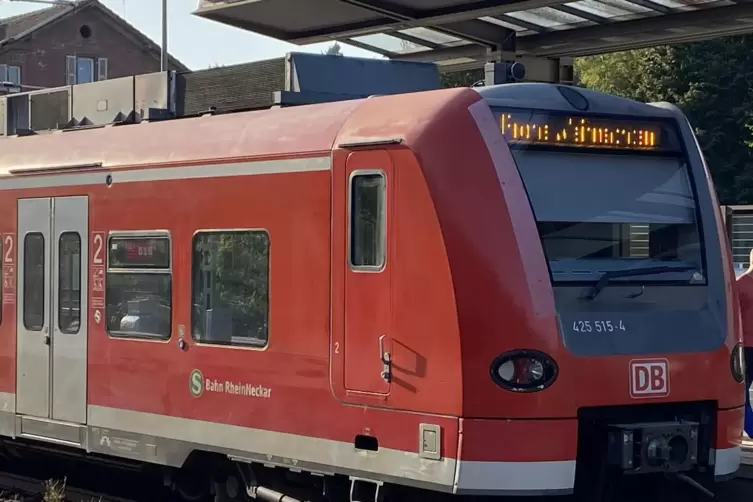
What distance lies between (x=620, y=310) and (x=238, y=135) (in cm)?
281

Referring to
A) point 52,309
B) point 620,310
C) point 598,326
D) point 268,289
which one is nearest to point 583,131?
point 620,310

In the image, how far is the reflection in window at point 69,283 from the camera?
9648mm

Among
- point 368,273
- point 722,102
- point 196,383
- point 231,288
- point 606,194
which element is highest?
point 722,102

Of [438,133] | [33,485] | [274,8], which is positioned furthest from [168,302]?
[274,8]

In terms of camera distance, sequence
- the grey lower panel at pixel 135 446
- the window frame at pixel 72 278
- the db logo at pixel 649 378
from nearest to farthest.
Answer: the db logo at pixel 649 378
the grey lower panel at pixel 135 446
the window frame at pixel 72 278

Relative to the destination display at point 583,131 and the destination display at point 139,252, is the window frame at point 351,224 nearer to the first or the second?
the destination display at point 583,131

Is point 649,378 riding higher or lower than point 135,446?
higher

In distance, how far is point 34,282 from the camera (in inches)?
397

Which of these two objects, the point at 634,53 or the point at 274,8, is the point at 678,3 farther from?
the point at 634,53

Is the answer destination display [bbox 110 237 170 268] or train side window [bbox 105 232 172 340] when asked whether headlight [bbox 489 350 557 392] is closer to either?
train side window [bbox 105 232 172 340]

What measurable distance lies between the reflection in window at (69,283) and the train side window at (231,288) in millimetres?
1415

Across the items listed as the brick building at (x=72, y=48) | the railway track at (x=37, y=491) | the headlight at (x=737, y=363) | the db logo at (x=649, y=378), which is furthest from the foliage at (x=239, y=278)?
the brick building at (x=72, y=48)

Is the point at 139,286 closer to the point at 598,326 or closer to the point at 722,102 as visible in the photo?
the point at 598,326

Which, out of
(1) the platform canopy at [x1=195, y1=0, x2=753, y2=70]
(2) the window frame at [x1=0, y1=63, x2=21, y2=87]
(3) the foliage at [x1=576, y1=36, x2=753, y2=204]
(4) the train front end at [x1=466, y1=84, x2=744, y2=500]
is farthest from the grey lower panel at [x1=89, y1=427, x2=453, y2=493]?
(2) the window frame at [x1=0, y1=63, x2=21, y2=87]
